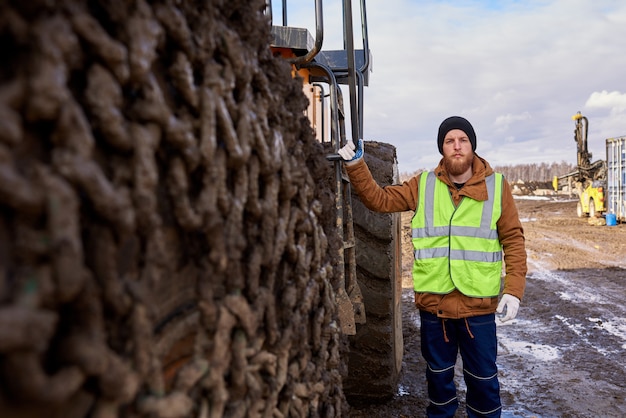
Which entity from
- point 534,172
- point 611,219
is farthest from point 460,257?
point 534,172

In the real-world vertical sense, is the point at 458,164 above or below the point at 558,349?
above

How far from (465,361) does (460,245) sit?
0.70m

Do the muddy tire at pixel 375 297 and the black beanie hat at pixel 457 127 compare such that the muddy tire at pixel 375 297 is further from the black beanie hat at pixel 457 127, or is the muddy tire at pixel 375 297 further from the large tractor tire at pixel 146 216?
the large tractor tire at pixel 146 216

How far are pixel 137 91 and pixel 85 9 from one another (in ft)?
0.53

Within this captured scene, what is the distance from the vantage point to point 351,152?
272cm

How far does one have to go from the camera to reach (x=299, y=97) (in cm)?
183

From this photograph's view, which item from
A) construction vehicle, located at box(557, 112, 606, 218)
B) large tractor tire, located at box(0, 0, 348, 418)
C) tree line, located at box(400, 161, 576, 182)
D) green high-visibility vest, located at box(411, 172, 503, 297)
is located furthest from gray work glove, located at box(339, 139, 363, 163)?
tree line, located at box(400, 161, 576, 182)

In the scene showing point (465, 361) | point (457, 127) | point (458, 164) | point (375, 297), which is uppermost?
point (457, 127)

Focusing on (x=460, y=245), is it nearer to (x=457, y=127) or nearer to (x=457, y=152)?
(x=457, y=152)

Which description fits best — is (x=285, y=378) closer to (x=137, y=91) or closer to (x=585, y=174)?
(x=137, y=91)

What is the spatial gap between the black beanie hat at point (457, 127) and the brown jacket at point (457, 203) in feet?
0.47

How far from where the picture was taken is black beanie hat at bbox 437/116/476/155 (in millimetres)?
3275

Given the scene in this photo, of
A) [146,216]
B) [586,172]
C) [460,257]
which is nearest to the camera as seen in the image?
[146,216]

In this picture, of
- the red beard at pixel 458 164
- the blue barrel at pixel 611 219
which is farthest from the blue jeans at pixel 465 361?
the blue barrel at pixel 611 219
